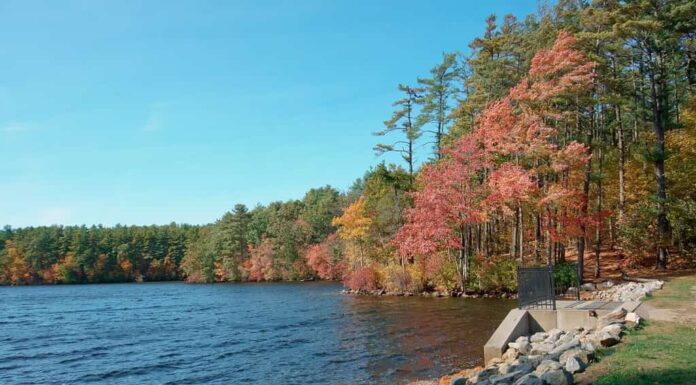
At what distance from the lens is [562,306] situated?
13.6m

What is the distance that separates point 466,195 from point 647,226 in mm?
9808

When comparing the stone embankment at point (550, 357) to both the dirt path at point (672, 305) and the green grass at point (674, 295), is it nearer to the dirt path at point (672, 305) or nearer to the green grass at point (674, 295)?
the dirt path at point (672, 305)

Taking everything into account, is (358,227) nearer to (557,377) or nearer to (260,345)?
(260,345)

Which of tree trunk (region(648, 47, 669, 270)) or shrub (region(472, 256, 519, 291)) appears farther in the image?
shrub (region(472, 256, 519, 291))

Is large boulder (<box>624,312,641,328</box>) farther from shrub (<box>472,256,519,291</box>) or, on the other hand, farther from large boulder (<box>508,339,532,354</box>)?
shrub (<box>472,256,519,291</box>)

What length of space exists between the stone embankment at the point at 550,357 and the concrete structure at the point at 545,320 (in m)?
0.34

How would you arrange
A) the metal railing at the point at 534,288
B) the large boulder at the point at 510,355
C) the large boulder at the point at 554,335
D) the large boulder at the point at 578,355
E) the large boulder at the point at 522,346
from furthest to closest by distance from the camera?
the metal railing at the point at 534,288 → the large boulder at the point at 554,335 → the large boulder at the point at 522,346 → the large boulder at the point at 510,355 → the large boulder at the point at 578,355

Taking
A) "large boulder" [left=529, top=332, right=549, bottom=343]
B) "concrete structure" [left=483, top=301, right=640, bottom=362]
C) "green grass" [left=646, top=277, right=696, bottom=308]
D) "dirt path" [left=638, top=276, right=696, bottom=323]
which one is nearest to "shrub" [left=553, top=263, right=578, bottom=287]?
"green grass" [left=646, top=277, right=696, bottom=308]

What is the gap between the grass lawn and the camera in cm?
654

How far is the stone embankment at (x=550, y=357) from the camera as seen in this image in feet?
24.6

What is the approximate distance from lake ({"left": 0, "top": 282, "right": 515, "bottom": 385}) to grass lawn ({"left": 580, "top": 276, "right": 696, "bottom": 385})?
4654mm

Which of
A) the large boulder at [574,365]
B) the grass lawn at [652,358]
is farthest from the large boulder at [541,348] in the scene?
the large boulder at [574,365]

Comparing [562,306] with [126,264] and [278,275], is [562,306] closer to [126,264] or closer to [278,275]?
[278,275]

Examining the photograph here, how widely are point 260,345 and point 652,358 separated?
43.0 ft
